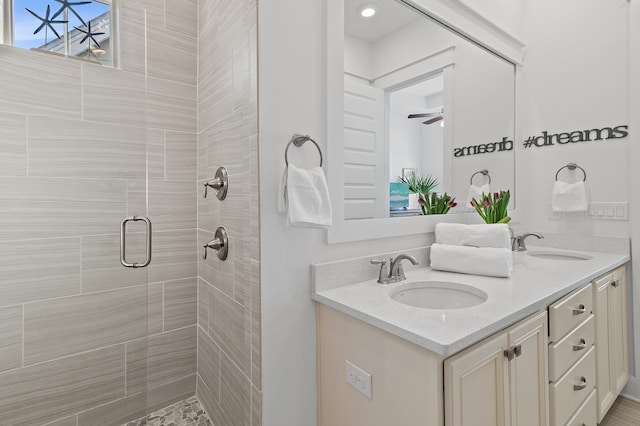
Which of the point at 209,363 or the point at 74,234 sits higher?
the point at 74,234

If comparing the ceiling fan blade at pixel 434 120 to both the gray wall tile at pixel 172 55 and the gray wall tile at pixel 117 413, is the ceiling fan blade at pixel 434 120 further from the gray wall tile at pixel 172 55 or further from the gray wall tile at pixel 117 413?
the gray wall tile at pixel 117 413

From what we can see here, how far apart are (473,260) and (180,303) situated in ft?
5.14

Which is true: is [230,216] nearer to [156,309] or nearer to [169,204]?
[169,204]

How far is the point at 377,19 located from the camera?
1.45m

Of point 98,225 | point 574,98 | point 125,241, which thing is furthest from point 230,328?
point 574,98

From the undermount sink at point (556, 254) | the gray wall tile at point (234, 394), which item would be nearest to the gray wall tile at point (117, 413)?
the gray wall tile at point (234, 394)

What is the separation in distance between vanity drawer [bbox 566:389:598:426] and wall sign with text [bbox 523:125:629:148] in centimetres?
150

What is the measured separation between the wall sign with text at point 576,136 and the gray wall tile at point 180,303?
8.29ft

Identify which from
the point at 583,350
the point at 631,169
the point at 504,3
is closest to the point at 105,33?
the point at 504,3

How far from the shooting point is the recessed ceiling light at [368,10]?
140cm

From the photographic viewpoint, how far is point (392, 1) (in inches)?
59.7

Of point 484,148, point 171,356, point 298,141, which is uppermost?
point 484,148

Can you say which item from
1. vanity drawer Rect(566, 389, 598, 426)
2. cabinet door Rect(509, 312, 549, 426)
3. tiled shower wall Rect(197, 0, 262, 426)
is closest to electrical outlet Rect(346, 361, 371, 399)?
tiled shower wall Rect(197, 0, 262, 426)

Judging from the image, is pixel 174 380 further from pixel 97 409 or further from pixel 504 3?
pixel 504 3
